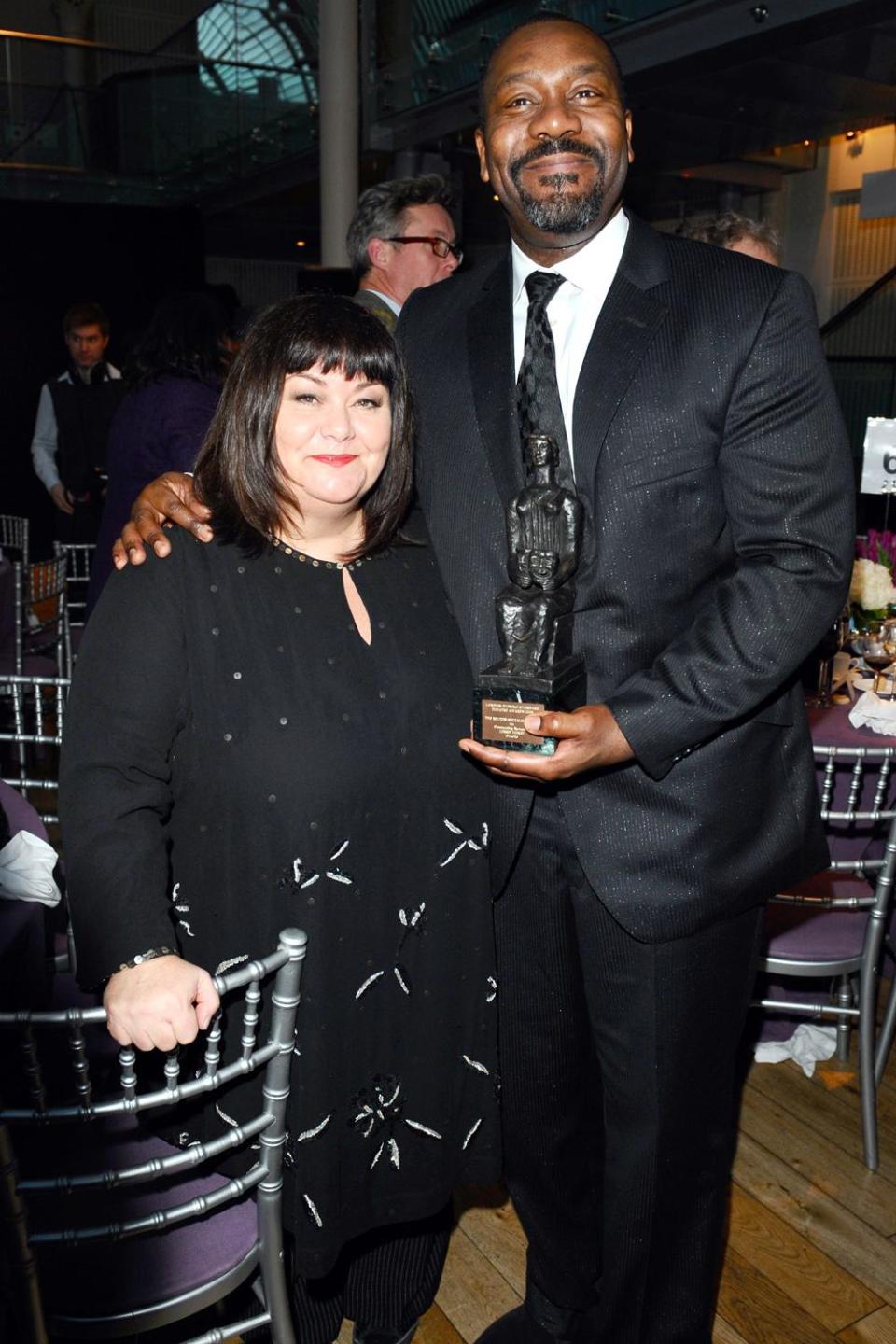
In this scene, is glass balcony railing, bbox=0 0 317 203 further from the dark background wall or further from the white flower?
the white flower

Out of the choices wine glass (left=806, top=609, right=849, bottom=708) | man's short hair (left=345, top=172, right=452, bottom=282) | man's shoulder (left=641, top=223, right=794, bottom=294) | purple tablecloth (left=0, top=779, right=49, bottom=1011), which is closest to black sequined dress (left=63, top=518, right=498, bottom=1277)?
purple tablecloth (left=0, top=779, right=49, bottom=1011)

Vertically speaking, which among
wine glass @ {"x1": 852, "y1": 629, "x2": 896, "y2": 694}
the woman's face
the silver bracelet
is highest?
the woman's face

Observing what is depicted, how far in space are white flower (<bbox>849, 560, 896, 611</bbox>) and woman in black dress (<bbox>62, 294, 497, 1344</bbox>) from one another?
68.7 inches

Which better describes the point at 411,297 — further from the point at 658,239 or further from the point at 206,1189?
the point at 206,1189

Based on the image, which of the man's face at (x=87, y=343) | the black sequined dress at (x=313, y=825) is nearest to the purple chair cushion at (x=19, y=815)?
the black sequined dress at (x=313, y=825)

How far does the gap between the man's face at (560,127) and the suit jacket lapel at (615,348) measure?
9 cm

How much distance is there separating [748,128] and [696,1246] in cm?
839

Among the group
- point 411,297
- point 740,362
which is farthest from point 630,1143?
point 411,297

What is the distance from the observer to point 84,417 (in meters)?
6.24

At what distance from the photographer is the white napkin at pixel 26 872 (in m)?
1.85

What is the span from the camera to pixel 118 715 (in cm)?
149

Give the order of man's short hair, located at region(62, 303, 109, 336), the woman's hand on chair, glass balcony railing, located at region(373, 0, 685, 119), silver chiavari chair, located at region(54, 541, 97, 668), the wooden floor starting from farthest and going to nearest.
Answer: glass balcony railing, located at region(373, 0, 685, 119) → man's short hair, located at region(62, 303, 109, 336) → silver chiavari chair, located at region(54, 541, 97, 668) → the wooden floor → the woman's hand on chair

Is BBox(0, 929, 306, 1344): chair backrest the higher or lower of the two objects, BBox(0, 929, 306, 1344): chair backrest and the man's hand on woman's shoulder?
the lower

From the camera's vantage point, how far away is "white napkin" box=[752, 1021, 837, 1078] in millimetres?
2979
